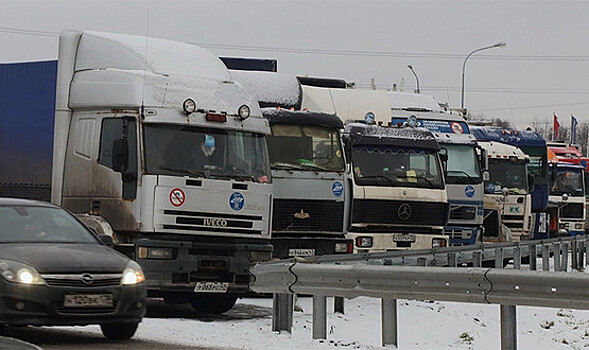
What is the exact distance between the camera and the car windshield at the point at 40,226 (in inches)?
522

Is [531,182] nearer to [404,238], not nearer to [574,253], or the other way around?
[574,253]

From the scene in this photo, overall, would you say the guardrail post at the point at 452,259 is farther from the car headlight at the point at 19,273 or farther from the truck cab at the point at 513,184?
the car headlight at the point at 19,273

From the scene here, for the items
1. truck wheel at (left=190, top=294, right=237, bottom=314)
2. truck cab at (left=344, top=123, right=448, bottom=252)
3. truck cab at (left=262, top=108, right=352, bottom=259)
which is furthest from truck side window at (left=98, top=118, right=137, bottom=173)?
truck cab at (left=344, top=123, right=448, bottom=252)

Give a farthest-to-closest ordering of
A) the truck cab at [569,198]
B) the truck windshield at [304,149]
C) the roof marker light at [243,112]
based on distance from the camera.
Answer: the truck cab at [569,198] → the truck windshield at [304,149] → the roof marker light at [243,112]

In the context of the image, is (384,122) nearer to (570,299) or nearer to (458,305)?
(458,305)

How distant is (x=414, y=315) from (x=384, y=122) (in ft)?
22.4

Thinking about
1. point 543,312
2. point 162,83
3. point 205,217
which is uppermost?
point 162,83

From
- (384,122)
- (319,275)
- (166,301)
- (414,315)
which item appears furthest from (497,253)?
(319,275)

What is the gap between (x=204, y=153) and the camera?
16797 mm

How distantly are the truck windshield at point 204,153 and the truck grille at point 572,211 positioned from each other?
24.5 meters

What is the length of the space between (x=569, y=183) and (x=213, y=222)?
2609 cm

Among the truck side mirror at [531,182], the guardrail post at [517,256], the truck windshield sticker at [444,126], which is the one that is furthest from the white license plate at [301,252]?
the truck side mirror at [531,182]

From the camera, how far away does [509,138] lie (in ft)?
111

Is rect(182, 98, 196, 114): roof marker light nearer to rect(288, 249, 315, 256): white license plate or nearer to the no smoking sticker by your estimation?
the no smoking sticker
